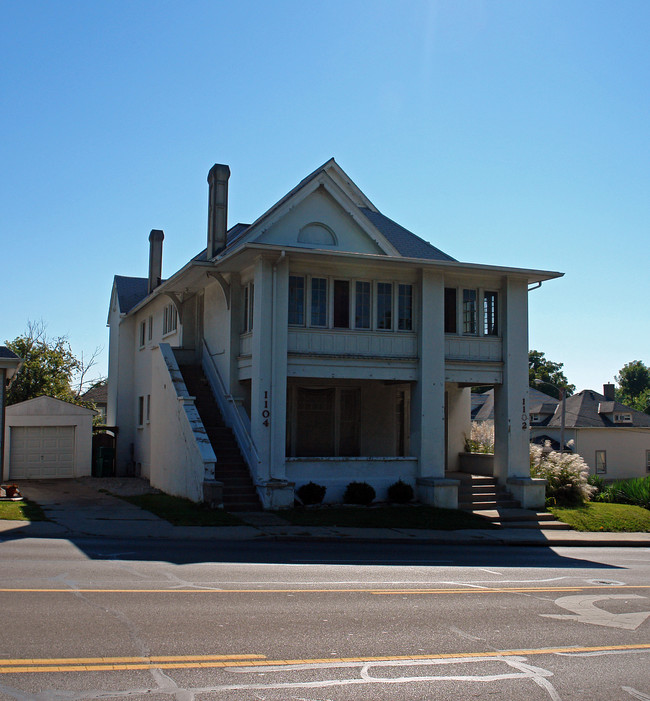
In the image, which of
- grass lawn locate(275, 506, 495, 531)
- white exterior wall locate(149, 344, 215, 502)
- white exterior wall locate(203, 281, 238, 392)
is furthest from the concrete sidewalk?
white exterior wall locate(203, 281, 238, 392)

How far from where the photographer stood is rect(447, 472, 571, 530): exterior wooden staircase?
66.1 ft

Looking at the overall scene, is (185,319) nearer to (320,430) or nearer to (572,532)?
(320,430)

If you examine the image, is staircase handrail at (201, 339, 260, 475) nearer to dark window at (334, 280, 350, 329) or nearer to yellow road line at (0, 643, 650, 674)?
dark window at (334, 280, 350, 329)

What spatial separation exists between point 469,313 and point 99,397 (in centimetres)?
3518

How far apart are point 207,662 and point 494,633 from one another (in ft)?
10.4

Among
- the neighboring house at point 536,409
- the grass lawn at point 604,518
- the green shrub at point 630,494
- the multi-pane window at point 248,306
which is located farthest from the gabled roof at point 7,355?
the neighboring house at point 536,409

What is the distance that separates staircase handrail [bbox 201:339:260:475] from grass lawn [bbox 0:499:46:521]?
532cm

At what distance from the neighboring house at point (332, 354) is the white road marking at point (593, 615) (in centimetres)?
1029

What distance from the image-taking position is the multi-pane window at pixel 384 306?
22.1 meters

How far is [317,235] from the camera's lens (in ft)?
73.5

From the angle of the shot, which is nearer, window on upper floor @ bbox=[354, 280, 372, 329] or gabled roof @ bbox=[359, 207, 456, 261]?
window on upper floor @ bbox=[354, 280, 372, 329]

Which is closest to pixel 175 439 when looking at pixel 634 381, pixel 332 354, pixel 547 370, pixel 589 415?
pixel 332 354

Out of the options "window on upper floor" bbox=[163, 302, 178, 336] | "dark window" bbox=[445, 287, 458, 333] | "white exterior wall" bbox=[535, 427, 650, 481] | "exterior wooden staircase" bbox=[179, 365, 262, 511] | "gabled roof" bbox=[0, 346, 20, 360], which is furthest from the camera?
"white exterior wall" bbox=[535, 427, 650, 481]

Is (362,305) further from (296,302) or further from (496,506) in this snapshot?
(496,506)
